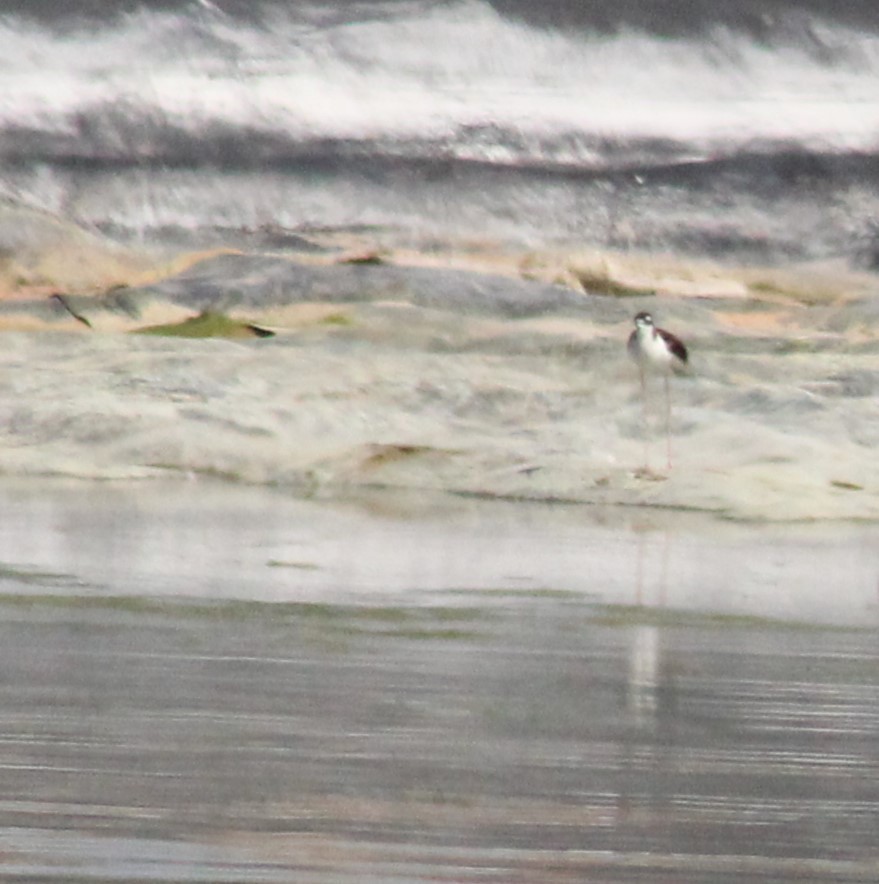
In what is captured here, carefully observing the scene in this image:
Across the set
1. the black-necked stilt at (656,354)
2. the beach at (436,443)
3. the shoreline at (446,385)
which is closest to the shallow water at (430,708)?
the beach at (436,443)

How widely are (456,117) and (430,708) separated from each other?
993cm

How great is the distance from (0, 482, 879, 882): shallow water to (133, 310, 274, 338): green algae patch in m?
5.65

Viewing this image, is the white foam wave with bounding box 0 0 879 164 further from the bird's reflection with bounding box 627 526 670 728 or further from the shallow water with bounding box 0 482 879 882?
the shallow water with bounding box 0 482 879 882

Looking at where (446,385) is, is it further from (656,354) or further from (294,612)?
(294,612)

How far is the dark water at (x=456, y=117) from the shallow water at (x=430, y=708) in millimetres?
6851

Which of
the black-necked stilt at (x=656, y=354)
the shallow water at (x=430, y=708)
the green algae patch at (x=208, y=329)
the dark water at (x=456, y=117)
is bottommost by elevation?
the shallow water at (x=430, y=708)

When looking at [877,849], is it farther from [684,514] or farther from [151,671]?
[684,514]

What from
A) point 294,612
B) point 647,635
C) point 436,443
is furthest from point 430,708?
point 436,443

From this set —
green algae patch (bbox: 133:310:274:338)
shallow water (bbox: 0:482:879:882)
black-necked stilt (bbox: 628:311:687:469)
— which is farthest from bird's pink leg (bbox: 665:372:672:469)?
green algae patch (bbox: 133:310:274:338)

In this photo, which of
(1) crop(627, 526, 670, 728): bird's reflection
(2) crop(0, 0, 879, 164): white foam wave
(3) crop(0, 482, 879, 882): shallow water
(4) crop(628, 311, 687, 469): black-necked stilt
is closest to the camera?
(3) crop(0, 482, 879, 882): shallow water

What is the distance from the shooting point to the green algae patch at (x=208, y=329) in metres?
12.6

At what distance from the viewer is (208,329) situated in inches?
501

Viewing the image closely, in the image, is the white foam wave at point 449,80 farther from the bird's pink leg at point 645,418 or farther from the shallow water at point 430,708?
the shallow water at point 430,708

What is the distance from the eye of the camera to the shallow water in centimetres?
293
